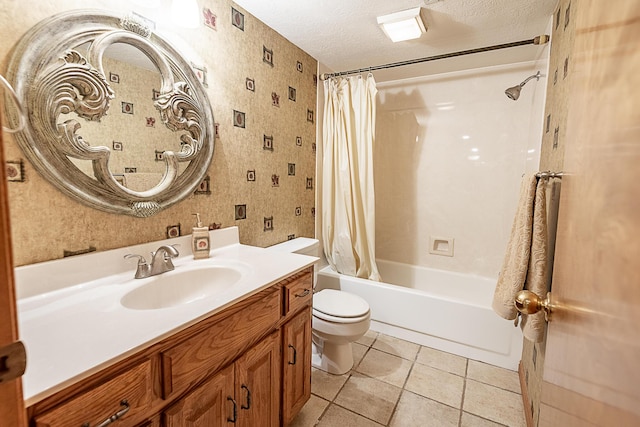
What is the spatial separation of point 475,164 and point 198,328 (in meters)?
2.59

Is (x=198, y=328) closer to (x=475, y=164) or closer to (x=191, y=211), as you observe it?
(x=191, y=211)

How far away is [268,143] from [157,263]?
1.05 metres

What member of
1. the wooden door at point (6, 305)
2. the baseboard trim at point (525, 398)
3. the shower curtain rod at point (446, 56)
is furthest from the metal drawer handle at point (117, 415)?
the shower curtain rod at point (446, 56)

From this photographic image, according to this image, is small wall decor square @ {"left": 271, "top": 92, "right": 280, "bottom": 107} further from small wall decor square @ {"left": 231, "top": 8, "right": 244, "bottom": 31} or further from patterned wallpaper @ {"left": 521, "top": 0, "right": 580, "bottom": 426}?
patterned wallpaper @ {"left": 521, "top": 0, "right": 580, "bottom": 426}

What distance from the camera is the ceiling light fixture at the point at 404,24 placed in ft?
5.35

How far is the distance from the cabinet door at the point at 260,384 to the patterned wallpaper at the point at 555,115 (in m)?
1.14

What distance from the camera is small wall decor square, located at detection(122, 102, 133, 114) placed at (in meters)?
→ 1.15

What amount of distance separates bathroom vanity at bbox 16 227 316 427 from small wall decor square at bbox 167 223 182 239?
4cm

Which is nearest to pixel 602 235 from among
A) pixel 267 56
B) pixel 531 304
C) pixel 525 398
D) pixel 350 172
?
pixel 531 304

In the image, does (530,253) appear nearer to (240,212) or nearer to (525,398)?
(525,398)

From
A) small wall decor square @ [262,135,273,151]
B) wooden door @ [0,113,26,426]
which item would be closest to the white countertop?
wooden door @ [0,113,26,426]

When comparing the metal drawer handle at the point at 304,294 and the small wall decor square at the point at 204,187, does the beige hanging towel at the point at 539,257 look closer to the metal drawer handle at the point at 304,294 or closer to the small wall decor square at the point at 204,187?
the metal drawer handle at the point at 304,294

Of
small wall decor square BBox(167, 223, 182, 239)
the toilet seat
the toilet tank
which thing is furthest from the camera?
the toilet tank

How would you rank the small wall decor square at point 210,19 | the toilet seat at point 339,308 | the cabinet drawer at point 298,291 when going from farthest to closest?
the toilet seat at point 339,308, the small wall decor square at point 210,19, the cabinet drawer at point 298,291
